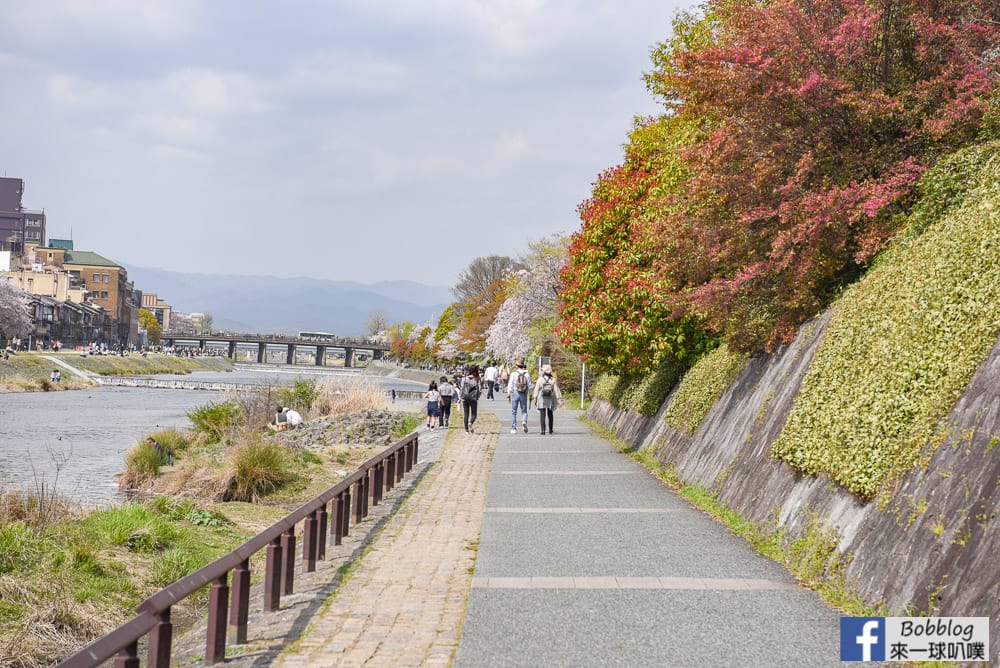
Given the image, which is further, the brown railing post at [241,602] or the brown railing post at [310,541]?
the brown railing post at [310,541]

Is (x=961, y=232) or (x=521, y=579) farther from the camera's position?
(x=961, y=232)

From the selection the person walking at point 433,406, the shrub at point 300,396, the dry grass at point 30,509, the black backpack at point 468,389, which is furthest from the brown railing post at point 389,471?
the shrub at point 300,396

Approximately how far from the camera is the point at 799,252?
41.7ft

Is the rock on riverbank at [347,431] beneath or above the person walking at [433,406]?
beneath

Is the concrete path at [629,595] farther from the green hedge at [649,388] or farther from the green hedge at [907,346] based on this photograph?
the green hedge at [649,388]

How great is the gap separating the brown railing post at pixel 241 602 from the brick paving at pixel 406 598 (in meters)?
0.48

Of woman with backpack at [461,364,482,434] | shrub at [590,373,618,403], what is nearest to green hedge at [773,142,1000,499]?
woman with backpack at [461,364,482,434]

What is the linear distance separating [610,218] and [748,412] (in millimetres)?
9093

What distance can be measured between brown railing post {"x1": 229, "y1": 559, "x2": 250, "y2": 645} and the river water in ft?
29.0

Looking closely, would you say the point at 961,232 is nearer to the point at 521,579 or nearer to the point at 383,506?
the point at 521,579

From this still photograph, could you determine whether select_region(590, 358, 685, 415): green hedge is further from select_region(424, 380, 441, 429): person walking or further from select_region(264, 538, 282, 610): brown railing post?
select_region(264, 538, 282, 610): brown railing post

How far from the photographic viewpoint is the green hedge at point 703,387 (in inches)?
599

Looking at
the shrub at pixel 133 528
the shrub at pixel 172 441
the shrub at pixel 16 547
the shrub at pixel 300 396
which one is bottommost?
the shrub at pixel 172 441

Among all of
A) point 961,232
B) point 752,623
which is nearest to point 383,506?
point 752,623
